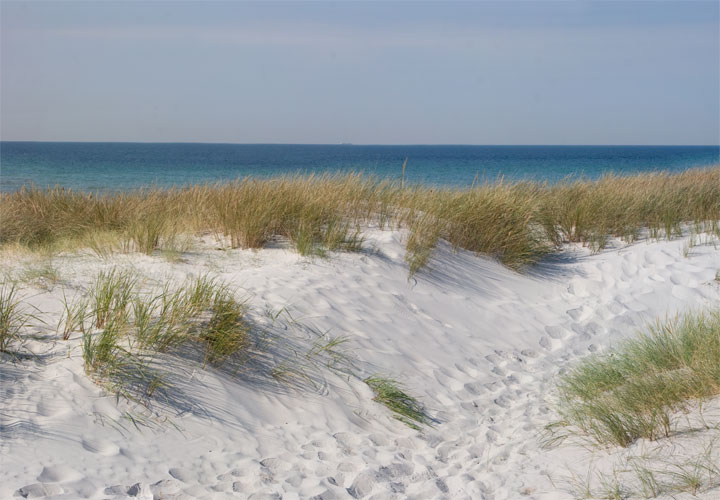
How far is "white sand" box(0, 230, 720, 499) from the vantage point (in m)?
2.98

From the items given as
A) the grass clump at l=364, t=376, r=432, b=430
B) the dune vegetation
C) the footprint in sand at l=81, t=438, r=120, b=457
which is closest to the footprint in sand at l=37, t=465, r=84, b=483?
the footprint in sand at l=81, t=438, r=120, b=457

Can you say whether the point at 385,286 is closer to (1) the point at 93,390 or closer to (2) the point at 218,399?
(2) the point at 218,399

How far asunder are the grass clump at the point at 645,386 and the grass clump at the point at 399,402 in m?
0.86

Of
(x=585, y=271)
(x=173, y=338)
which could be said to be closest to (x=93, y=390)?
(x=173, y=338)

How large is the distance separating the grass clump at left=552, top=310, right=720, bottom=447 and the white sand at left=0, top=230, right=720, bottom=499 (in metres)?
0.16

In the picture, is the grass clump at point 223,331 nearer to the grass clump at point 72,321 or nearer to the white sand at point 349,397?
the white sand at point 349,397

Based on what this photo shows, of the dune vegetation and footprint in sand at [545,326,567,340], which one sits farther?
the dune vegetation

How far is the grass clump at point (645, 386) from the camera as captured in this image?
319cm

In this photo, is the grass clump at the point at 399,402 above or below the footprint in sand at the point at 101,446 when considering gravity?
below

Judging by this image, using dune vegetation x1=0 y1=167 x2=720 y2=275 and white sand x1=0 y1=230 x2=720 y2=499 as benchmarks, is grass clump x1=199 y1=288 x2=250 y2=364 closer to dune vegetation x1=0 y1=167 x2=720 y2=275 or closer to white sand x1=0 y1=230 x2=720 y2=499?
white sand x1=0 y1=230 x2=720 y2=499

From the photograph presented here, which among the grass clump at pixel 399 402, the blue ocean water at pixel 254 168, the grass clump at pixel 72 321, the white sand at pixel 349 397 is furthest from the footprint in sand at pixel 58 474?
the blue ocean water at pixel 254 168

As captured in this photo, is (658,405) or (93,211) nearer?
(658,405)

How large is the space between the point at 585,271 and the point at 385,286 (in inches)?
112

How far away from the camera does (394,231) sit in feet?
22.8
